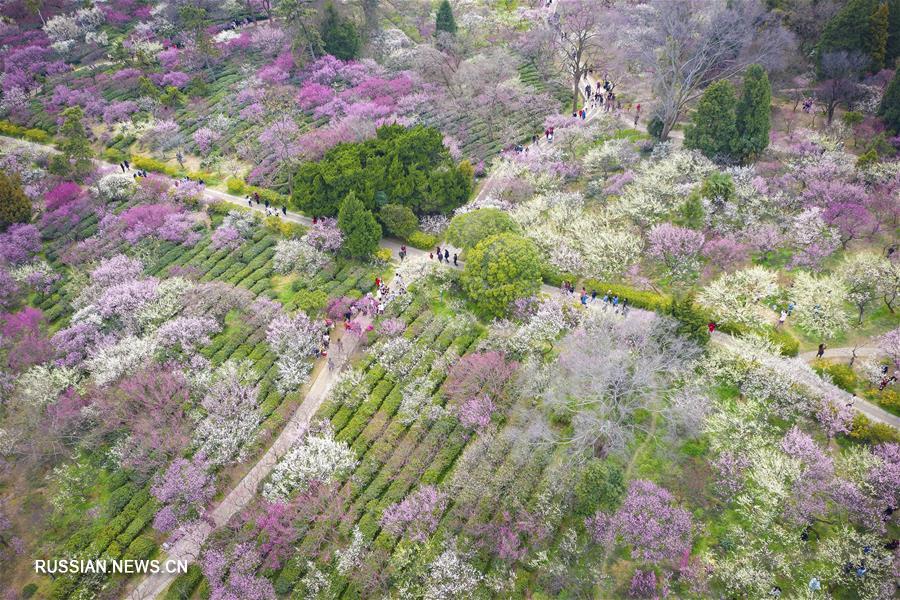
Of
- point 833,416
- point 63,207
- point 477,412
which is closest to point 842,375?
point 833,416


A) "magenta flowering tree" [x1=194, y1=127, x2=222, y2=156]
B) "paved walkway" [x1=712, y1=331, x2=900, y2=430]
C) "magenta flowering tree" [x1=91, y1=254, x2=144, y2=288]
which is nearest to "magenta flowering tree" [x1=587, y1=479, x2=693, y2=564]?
"paved walkway" [x1=712, y1=331, x2=900, y2=430]

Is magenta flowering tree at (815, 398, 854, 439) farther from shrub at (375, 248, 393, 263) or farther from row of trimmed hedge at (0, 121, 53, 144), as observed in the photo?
row of trimmed hedge at (0, 121, 53, 144)

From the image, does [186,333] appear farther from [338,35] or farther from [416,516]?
[338,35]

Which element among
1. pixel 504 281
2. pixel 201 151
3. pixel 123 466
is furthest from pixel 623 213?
pixel 201 151

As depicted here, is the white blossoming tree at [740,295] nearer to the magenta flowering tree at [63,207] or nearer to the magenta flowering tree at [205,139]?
the magenta flowering tree at [205,139]

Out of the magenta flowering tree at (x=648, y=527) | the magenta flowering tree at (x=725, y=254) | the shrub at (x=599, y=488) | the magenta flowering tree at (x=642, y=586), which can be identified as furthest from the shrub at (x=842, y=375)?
the magenta flowering tree at (x=642, y=586)

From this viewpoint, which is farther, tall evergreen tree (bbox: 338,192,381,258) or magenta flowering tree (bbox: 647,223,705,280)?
tall evergreen tree (bbox: 338,192,381,258)
